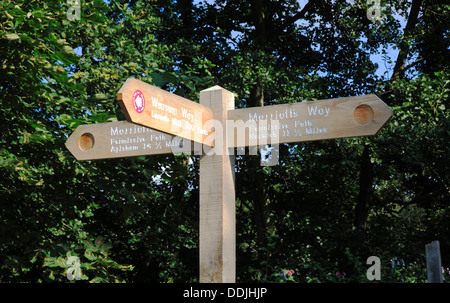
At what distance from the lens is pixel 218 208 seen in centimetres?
364

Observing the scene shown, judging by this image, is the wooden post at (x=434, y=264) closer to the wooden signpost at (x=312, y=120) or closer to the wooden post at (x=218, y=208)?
the wooden signpost at (x=312, y=120)

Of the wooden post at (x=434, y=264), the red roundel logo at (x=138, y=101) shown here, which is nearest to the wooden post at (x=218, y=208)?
the red roundel logo at (x=138, y=101)

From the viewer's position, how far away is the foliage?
26.0 feet

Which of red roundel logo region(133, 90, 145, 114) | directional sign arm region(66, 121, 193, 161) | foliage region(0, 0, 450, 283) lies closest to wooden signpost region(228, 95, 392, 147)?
directional sign arm region(66, 121, 193, 161)

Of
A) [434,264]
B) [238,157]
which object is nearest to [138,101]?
[434,264]

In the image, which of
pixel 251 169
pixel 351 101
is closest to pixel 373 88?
pixel 251 169

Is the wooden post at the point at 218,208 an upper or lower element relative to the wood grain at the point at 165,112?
lower

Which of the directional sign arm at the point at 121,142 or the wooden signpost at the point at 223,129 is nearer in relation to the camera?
the wooden signpost at the point at 223,129

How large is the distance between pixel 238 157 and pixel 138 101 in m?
9.73

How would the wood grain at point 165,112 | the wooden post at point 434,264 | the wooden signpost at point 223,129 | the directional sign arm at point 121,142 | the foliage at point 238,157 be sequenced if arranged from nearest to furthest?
the wood grain at point 165,112
the wooden signpost at point 223,129
the wooden post at point 434,264
the directional sign arm at point 121,142
the foliage at point 238,157

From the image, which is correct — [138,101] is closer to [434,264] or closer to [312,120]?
[312,120]

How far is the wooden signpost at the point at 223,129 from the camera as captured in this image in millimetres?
3508

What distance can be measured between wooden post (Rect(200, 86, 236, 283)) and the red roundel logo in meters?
0.61
